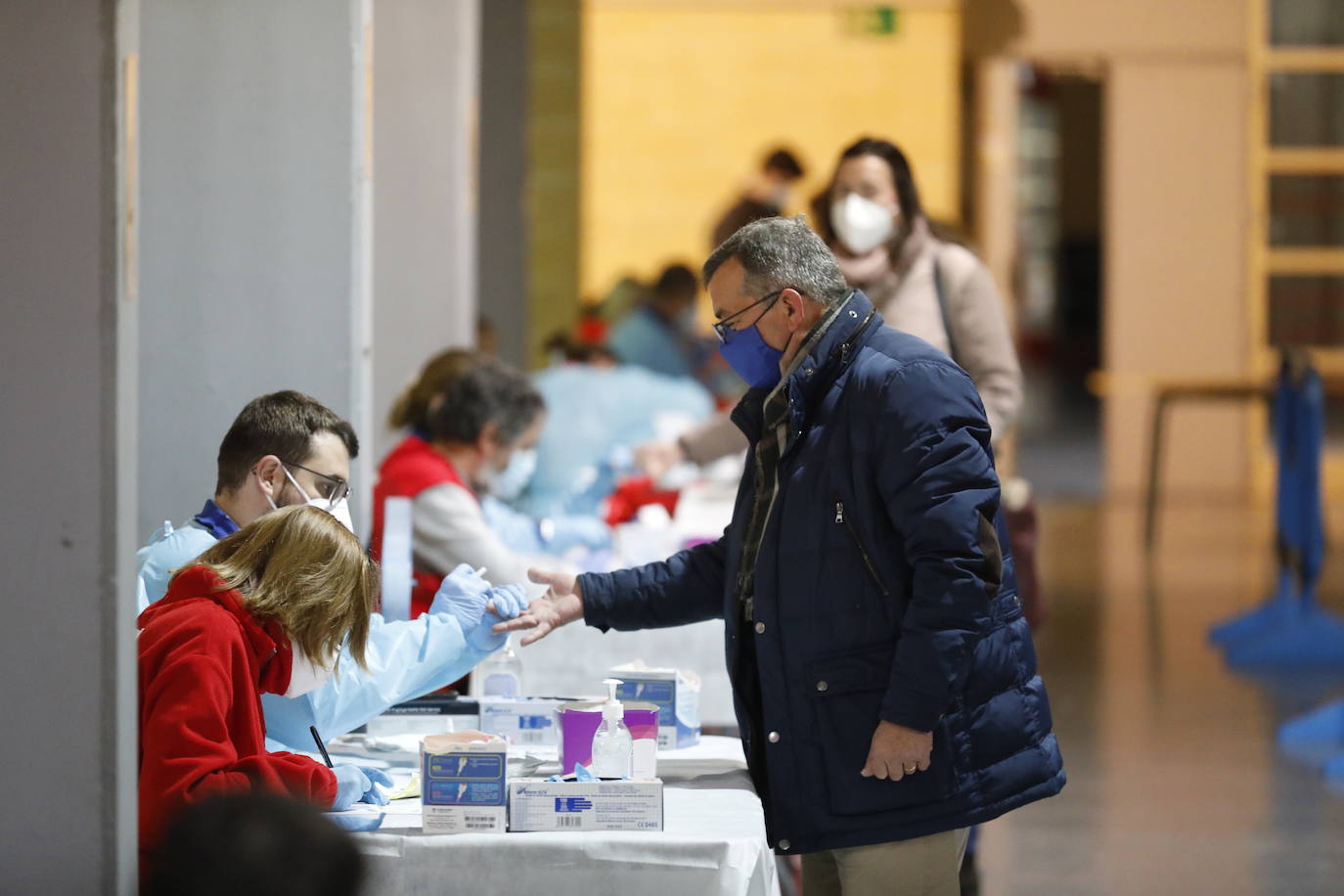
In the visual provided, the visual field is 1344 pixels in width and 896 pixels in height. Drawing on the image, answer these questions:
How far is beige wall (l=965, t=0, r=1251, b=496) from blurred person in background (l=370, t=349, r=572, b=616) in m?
8.56

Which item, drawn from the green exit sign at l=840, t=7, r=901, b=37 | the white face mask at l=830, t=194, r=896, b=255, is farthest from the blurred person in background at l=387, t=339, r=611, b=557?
the green exit sign at l=840, t=7, r=901, b=37

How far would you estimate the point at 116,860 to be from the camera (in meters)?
2.00

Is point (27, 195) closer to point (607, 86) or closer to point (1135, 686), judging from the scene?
point (1135, 686)

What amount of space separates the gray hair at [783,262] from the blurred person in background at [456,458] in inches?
50.7

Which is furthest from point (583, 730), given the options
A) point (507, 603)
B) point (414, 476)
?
point (414, 476)

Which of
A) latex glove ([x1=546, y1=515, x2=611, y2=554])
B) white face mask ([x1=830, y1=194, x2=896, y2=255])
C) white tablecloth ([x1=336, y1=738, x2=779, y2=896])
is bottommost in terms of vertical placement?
white tablecloth ([x1=336, y1=738, x2=779, y2=896])

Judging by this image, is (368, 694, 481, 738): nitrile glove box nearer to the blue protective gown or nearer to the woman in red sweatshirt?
the blue protective gown

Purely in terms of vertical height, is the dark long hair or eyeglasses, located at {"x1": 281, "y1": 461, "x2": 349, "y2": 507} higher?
the dark long hair

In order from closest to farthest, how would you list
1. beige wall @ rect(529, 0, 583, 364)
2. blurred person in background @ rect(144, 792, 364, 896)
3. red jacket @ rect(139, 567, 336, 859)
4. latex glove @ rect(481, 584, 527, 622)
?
blurred person in background @ rect(144, 792, 364, 896) → red jacket @ rect(139, 567, 336, 859) → latex glove @ rect(481, 584, 527, 622) → beige wall @ rect(529, 0, 583, 364)

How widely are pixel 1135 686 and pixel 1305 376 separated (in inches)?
67.5

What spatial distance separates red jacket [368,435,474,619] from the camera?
402 centimetres

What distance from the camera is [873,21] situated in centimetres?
1290

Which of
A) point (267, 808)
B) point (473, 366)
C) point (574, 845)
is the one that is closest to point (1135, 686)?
point (473, 366)

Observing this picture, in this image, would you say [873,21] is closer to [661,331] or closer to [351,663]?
[661,331]
